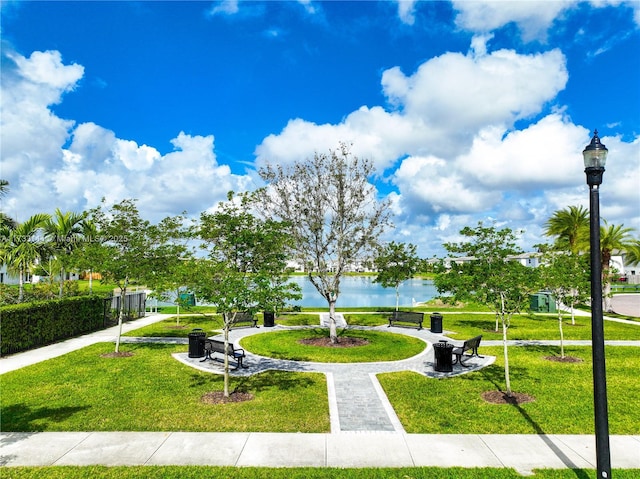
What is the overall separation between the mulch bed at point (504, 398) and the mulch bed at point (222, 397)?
6456 millimetres

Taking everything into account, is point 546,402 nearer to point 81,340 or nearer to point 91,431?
point 91,431

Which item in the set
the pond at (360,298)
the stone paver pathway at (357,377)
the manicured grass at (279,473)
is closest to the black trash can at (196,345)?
the stone paver pathway at (357,377)

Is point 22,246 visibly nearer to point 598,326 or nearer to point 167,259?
point 167,259

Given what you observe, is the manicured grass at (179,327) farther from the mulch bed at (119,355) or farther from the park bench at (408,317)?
the park bench at (408,317)

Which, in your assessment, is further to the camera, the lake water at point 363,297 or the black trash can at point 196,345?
the lake water at point 363,297

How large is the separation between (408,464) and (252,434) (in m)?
3.26

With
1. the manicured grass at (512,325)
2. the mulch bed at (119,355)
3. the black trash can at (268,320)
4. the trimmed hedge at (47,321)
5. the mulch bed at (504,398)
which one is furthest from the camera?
the black trash can at (268,320)

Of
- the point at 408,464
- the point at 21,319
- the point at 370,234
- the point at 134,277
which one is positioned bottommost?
the point at 408,464

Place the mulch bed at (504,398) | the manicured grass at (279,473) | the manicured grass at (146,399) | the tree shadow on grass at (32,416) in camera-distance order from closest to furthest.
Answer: the manicured grass at (279,473)
the tree shadow on grass at (32,416)
the manicured grass at (146,399)
the mulch bed at (504,398)

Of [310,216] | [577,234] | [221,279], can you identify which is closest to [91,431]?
[221,279]

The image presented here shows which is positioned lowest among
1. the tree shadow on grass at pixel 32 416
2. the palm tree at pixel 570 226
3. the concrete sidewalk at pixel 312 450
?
the concrete sidewalk at pixel 312 450

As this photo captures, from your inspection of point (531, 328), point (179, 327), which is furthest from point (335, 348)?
point (531, 328)

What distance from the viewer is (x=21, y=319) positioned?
16516mm

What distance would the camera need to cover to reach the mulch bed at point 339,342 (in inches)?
720
